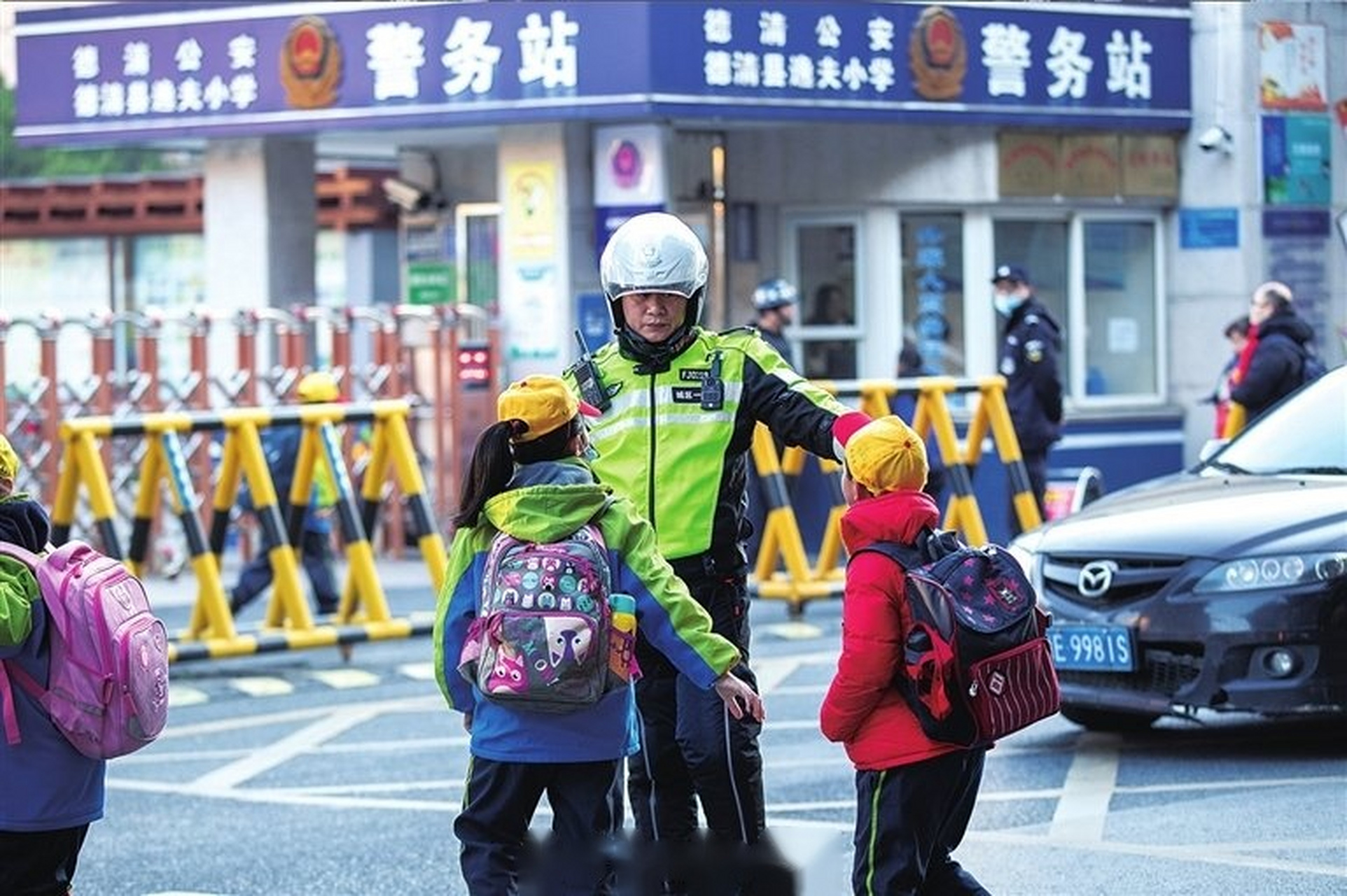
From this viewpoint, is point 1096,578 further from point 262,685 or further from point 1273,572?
point 262,685

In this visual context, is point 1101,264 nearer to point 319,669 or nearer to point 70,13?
point 70,13

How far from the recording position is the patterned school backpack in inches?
251

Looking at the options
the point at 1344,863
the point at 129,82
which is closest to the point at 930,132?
the point at 129,82

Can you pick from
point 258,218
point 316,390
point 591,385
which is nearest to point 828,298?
point 258,218

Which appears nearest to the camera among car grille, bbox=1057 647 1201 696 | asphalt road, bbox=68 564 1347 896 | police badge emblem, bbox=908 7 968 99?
asphalt road, bbox=68 564 1347 896

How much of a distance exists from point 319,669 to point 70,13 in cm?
987

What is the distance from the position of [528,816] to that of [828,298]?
15.8 m

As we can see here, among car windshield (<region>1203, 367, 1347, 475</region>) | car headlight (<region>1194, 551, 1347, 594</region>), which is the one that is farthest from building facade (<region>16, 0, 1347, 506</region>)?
car headlight (<region>1194, 551, 1347, 594</region>)

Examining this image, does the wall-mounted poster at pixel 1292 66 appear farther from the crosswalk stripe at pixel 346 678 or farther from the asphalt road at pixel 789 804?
the crosswalk stripe at pixel 346 678

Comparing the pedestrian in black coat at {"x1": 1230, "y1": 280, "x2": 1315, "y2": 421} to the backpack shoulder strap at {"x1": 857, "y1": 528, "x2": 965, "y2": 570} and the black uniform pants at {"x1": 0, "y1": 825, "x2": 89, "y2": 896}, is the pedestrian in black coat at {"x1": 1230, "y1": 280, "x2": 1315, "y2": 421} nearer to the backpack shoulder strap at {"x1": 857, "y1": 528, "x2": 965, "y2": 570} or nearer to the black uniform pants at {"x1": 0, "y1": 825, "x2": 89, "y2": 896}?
the backpack shoulder strap at {"x1": 857, "y1": 528, "x2": 965, "y2": 570}

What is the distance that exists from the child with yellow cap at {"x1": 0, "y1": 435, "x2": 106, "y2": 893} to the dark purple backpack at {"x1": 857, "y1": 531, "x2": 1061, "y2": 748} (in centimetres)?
185

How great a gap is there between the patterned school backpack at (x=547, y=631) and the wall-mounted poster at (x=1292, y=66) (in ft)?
56.4

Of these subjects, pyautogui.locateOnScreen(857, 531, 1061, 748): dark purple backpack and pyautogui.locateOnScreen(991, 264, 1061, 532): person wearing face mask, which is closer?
pyautogui.locateOnScreen(857, 531, 1061, 748): dark purple backpack

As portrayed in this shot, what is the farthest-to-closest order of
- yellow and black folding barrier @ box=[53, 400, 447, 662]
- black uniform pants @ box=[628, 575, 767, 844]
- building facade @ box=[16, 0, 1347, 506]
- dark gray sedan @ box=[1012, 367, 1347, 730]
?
building facade @ box=[16, 0, 1347, 506], yellow and black folding barrier @ box=[53, 400, 447, 662], dark gray sedan @ box=[1012, 367, 1347, 730], black uniform pants @ box=[628, 575, 767, 844]
